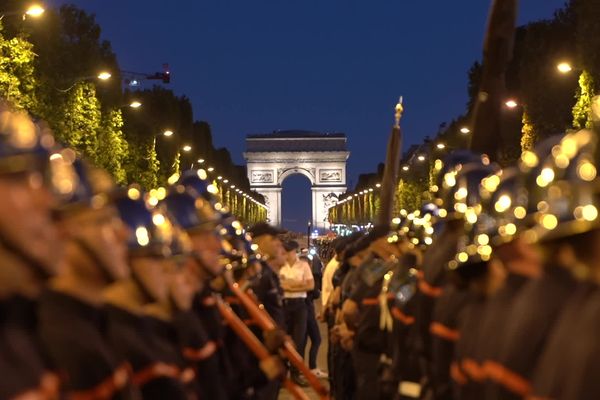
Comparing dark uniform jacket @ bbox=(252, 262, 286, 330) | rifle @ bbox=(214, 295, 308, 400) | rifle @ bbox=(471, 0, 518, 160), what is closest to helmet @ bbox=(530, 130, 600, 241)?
rifle @ bbox=(214, 295, 308, 400)

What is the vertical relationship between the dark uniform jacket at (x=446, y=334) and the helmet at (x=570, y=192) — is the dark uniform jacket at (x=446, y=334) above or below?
below

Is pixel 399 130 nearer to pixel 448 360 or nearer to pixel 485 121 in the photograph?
pixel 485 121

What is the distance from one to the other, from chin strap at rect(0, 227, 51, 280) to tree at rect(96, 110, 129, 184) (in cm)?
4022

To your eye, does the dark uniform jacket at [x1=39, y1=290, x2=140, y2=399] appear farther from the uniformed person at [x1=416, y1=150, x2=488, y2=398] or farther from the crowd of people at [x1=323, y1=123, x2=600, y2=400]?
the uniformed person at [x1=416, y1=150, x2=488, y2=398]

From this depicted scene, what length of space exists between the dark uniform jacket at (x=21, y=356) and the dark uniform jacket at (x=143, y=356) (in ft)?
4.50

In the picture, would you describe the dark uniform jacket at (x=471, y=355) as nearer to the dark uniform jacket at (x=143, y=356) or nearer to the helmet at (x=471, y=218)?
the helmet at (x=471, y=218)

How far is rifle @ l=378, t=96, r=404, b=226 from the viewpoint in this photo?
1452 cm

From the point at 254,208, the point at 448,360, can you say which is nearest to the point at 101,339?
the point at 448,360

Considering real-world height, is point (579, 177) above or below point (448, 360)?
above

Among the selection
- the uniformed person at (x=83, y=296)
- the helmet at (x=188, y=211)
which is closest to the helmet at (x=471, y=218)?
the helmet at (x=188, y=211)

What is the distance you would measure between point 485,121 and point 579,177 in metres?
5.50

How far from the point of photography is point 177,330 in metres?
6.38

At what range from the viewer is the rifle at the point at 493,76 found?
9.68m

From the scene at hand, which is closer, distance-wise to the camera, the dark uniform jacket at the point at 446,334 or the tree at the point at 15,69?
the dark uniform jacket at the point at 446,334
